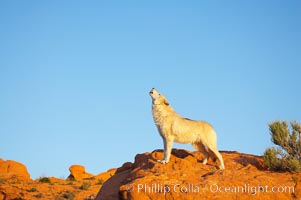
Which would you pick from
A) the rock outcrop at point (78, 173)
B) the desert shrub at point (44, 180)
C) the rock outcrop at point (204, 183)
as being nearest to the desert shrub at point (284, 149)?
the rock outcrop at point (204, 183)

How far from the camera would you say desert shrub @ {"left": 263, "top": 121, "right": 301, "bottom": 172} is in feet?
44.1

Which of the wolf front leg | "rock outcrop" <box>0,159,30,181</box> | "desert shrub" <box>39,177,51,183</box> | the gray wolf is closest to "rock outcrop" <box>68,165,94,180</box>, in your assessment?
"rock outcrop" <box>0,159,30,181</box>

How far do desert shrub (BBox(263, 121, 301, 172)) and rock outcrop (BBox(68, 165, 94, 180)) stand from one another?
31.6m

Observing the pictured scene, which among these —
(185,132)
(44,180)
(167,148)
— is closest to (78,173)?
Answer: (44,180)

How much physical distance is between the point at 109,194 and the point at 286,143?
6565 mm

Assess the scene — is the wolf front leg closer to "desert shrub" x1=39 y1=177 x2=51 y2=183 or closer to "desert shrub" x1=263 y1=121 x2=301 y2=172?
"desert shrub" x1=263 y1=121 x2=301 y2=172

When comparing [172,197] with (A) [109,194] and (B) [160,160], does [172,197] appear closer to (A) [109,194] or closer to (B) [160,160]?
(B) [160,160]

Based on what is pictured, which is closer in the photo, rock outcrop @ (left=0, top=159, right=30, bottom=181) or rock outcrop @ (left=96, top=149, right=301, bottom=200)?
rock outcrop @ (left=96, top=149, right=301, bottom=200)

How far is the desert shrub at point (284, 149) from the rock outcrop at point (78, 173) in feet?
104

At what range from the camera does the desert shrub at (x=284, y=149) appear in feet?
44.1

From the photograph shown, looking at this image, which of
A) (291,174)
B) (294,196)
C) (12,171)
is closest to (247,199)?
(294,196)

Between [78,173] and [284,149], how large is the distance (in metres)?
32.6

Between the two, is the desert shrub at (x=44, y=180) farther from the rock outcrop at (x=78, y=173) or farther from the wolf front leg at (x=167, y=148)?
the wolf front leg at (x=167, y=148)

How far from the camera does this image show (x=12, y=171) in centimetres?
4334
